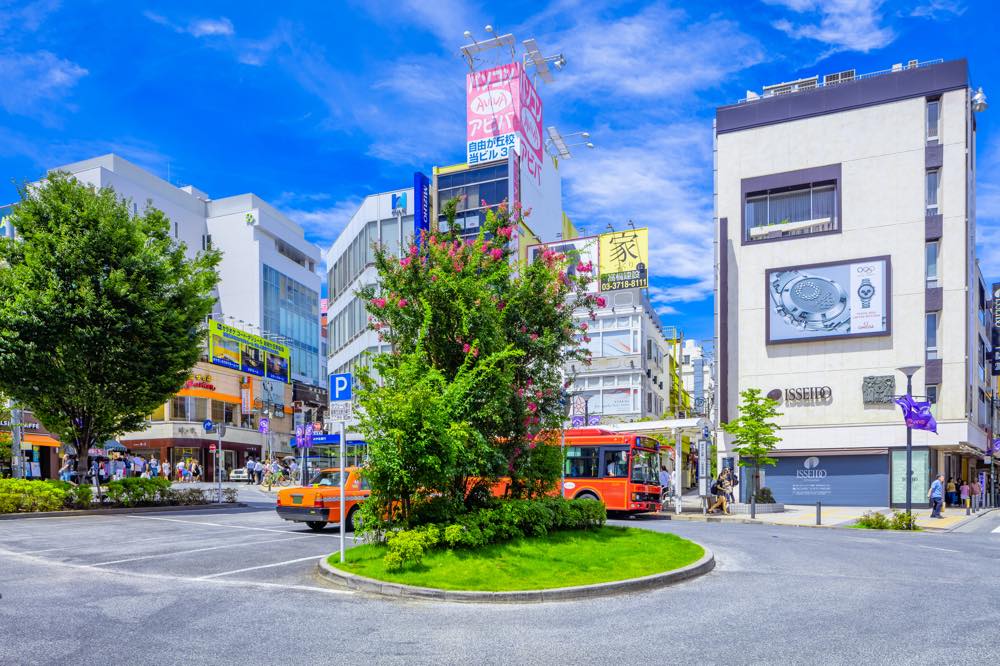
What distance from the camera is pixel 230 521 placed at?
76.4ft

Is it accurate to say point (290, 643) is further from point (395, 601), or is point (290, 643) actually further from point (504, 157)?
point (504, 157)

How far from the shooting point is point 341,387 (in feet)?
45.1

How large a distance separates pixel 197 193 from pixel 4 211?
2274 centimetres

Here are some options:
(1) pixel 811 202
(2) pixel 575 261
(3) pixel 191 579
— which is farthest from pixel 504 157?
(3) pixel 191 579

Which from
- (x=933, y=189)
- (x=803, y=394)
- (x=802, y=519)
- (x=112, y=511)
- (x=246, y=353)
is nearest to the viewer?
(x=112, y=511)

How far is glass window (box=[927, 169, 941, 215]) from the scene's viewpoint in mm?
41388

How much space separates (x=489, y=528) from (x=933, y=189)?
1481 inches

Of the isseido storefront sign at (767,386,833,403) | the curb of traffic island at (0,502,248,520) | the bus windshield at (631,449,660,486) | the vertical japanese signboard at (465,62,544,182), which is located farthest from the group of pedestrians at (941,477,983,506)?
the vertical japanese signboard at (465,62,544,182)

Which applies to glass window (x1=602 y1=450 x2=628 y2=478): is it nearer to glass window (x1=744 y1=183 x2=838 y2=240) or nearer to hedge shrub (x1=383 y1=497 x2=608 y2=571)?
hedge shrub (x1=383 y1=497 x2=608 y2=571)

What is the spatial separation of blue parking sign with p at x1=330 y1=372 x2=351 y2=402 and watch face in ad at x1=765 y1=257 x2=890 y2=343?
34.9m

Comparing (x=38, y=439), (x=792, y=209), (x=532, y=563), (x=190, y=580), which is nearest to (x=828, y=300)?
(x=792, y=209)

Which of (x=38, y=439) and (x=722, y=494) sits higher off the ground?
(x=38, y=439)

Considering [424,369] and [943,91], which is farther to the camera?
[943,91]

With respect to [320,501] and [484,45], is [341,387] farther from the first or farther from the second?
[484,45]
